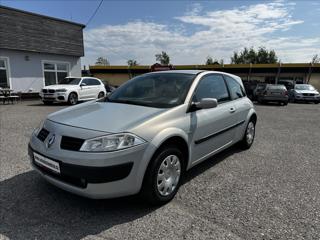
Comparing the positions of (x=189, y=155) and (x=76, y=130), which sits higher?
(x=76, y=130)

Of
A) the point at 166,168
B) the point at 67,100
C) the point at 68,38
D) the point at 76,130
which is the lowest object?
the point at 67,100

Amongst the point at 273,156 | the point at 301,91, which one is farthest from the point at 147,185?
the point at 301,91

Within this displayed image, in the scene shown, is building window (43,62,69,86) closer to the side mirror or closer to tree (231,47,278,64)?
the side mirror

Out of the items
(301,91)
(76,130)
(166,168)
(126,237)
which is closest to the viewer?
(126,237)

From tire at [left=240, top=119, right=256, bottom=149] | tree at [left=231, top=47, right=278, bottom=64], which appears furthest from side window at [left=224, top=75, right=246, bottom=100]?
tree at [left=231, top=47, right=278, bottom=64]

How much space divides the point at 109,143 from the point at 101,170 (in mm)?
291

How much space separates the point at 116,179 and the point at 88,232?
1.97 ft

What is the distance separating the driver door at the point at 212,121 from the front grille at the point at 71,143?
5.08 feet

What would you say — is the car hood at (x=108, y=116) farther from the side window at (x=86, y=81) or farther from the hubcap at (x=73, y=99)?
the side window at (x=86, y=81)

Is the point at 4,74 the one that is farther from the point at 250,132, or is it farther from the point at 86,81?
the point at 250,132

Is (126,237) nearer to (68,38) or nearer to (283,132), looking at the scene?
(283,132)

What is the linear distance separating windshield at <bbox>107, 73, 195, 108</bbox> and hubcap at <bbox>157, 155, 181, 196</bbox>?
0.73 m

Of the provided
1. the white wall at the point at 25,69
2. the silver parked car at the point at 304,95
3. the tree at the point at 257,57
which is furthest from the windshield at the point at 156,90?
the tree at the point at 257,57

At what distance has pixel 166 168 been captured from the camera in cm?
353
